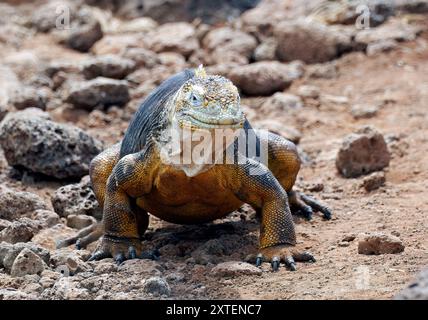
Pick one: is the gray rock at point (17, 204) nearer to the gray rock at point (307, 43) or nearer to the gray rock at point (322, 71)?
the gray rock at point (322, 71)

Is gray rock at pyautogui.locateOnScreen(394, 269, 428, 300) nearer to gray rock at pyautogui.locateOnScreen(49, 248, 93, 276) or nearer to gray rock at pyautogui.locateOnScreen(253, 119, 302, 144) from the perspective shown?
gray rock at pyautogui.locateOnScreen(49, 248, 93, 276)

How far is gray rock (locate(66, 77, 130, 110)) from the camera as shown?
13320 millimetres

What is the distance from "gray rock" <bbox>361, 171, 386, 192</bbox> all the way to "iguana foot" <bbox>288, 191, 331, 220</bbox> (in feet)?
2.90

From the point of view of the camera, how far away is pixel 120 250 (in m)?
7.85

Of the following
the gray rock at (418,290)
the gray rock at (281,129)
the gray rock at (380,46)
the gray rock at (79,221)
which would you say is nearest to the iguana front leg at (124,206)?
the gray rock at (79,221)

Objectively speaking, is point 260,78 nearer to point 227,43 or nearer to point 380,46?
point 227,43

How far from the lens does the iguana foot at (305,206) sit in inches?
365

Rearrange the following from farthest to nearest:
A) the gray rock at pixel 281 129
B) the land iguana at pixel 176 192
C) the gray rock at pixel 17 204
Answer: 1. the gray rock at pixel 281 129
2. the gray rock at pixel 17 204
3. the land iguana at pixel 176 192

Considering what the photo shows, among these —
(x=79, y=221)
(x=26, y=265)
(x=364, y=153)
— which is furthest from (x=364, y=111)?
(x=26, y=265)

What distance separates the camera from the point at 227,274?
7.12m

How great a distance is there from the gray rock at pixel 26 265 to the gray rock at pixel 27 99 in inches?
238

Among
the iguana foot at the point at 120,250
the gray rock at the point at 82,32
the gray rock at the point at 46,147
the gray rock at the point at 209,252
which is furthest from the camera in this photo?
the gray rock at the point at 82,32

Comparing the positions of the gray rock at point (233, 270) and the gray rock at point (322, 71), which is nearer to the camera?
the gray rock at point (233, 270)

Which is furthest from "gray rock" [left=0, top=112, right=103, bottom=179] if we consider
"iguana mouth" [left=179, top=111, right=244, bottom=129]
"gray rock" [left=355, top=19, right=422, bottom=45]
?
"gray rock" [left=355, top=19, right=422, bottom=45]
